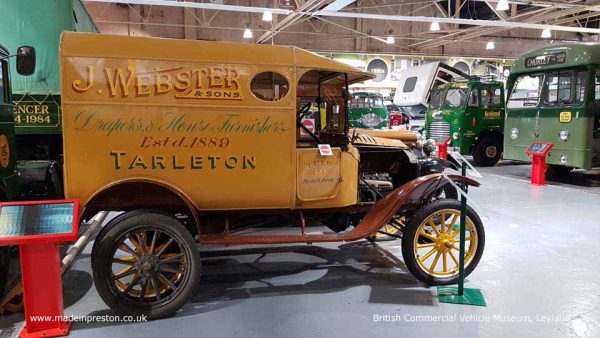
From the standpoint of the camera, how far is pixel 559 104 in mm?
9641

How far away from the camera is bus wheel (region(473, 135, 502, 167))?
1275cm

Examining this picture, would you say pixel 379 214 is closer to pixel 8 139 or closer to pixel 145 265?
pixel 145 265

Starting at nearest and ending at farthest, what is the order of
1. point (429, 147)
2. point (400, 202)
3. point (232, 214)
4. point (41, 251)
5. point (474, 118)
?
1. point (41, 251)
2. point (232, 214)
3. point (400, 202)
4. point (429, 147)
5. point (474, 118)

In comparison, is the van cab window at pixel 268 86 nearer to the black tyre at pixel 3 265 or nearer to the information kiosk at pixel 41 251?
the information kiosk at pixel 41 251

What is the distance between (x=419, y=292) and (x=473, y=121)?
9540 mm

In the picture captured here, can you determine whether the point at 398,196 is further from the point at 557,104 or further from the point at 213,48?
the point at 557,104

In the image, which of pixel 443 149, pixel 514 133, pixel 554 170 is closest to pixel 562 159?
pixel 514 133

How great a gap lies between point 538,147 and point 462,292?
6.90 m

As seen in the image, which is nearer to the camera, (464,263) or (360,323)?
(360,323)

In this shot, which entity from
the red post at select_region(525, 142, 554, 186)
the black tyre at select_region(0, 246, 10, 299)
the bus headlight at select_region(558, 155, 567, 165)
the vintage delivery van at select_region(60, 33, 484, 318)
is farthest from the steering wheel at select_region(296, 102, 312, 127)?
the bus headlight at select_region(558, 155, 567, 165)

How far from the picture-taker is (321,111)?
4.77m

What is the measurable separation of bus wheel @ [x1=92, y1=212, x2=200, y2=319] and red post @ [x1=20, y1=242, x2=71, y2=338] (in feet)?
0.94

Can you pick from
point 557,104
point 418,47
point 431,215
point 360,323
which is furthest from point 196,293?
point 418,47

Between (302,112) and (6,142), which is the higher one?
(302,112)
